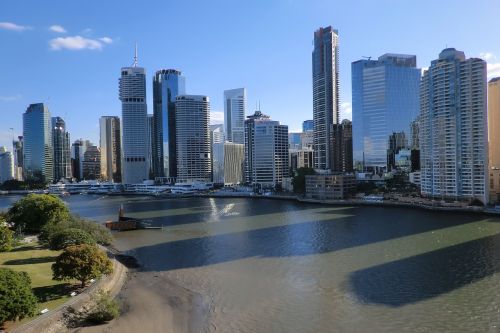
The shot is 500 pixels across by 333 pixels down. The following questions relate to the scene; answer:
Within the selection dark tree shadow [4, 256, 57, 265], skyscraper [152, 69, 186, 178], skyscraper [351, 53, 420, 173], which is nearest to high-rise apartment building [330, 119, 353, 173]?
skyscraper [351, 53, 420, 173]

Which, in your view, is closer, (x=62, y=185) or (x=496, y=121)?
(x=496, y=121)

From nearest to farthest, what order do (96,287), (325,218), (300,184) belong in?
(96,287), (325,218), (300,184)

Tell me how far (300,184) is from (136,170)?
95.4m

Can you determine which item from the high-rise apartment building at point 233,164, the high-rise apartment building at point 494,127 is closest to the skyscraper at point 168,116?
the high-rise apartment building at point 233,164

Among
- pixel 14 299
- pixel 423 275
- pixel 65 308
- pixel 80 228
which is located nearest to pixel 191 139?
pixel 80 228

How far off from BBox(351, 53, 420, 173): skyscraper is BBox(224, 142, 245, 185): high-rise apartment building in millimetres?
60526

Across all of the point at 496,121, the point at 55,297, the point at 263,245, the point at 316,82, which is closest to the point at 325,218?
the point at 263,245

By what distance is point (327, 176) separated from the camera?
103312 millimetres

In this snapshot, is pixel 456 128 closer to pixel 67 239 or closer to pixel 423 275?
pixel 423 275

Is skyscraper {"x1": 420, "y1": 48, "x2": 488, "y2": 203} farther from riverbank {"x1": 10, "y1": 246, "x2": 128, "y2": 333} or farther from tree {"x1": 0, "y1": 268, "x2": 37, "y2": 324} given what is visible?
tree {"x1": 0, "y1": 268, "x2": 37, "y2": 324}

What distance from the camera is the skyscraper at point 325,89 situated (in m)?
162

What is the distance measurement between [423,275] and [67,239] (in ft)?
94.6

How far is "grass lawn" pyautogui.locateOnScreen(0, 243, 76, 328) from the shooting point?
23391 millimetres

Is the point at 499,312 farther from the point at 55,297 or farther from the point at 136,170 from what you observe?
the point at 136,170
